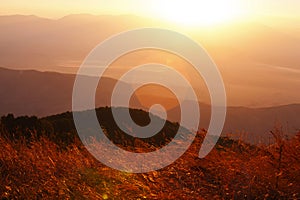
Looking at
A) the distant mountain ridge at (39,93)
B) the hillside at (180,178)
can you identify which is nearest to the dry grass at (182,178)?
the hillside at (180,178)

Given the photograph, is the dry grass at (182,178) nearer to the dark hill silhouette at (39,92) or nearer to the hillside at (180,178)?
the hillside at (180,178)

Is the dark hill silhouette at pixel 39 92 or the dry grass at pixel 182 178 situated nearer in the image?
the dry grass at pixel 182 178

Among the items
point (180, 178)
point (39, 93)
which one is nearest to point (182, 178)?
point (180, 178)

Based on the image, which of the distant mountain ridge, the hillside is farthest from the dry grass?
the distant mountain ridge

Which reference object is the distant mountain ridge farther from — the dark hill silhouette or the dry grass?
the dry grass

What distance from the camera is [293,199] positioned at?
5.34 metres

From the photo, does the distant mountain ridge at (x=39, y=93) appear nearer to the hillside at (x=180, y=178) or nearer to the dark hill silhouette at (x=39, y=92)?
the dark hill silhouette at (x=39, y=92)

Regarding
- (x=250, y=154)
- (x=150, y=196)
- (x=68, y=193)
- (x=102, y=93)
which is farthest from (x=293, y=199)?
(x=102, y=93)

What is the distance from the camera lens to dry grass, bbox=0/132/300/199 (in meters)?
5.50

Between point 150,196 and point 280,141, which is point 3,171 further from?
point 280,141

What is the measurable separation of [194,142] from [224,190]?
4.31 ft

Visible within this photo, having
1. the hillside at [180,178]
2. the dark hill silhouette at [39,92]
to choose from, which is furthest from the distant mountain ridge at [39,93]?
the hillside at [180,178]

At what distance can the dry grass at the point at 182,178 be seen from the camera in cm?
550

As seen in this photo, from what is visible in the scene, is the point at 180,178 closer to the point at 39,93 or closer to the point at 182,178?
the point at 182,178
